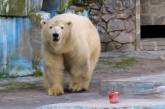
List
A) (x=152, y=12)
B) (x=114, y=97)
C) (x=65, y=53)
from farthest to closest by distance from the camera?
1. (x=152, y=12)
2. (x=65, y=53)
3. (x=114, y=97)

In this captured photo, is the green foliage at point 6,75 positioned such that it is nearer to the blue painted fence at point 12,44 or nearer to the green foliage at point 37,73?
the blue painted fence at point 12,44

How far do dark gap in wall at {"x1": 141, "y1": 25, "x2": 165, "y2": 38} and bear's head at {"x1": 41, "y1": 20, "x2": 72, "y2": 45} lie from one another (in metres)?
5.39

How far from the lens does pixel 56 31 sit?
23.8 ft

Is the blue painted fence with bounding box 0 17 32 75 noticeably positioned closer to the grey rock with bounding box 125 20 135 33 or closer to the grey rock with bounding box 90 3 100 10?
the grey rock with bounding box 90 3 100 10

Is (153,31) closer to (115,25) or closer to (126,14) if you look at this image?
(126,14)

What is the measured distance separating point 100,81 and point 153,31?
4605 millimetres

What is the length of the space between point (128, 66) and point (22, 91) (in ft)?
8.69

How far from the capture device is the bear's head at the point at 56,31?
7.28m

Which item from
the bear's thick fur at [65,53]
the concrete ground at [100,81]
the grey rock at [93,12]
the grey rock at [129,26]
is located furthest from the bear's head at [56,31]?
the grey rock at [129,26]

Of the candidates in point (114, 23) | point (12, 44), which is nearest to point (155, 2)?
point (114, 23)

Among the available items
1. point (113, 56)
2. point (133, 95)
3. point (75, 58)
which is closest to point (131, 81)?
point (133, 95)

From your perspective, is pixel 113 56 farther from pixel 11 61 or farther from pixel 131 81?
pixel 131 81

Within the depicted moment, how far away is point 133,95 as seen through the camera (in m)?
6.96

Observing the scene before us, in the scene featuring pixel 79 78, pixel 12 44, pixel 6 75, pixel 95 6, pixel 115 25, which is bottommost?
pixel 6 75
